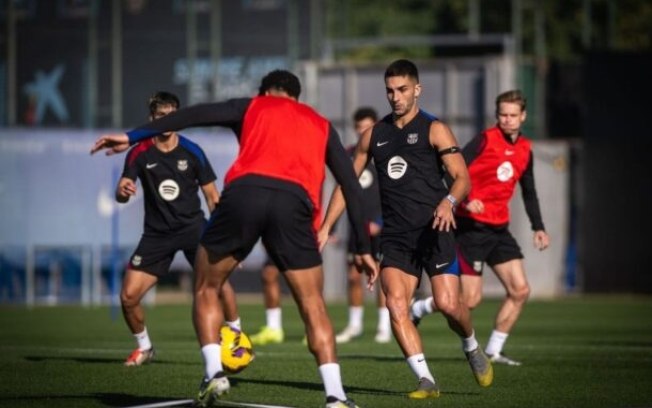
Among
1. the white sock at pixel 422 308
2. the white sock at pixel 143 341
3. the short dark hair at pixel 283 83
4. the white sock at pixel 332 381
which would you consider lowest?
the white sock at pixel 143 341

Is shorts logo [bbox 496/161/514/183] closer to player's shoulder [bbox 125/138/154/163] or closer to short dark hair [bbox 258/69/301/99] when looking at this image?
player's shoulder [bbox 125/138/154/163]

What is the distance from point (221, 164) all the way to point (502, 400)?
2270 centimetres

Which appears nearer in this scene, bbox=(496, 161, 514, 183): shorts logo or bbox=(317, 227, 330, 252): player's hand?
bbox=(317, 227, 330, 252): player's hand

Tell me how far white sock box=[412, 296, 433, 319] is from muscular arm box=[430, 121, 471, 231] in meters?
2.29

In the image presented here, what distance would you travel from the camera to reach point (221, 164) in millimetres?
33969

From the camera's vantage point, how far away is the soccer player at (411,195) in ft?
39.4

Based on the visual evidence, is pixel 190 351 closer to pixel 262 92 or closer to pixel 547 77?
pixel 262 92

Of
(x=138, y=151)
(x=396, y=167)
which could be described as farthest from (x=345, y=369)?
(x=138, y=151)

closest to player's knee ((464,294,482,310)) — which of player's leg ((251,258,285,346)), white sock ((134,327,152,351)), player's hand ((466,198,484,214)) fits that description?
player's hand ((466,198,484,214))

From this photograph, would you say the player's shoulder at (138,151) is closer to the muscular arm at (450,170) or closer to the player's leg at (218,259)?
the muscular arm at (450,170)

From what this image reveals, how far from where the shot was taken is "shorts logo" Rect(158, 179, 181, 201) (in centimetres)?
1506

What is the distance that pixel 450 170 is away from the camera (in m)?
12.0

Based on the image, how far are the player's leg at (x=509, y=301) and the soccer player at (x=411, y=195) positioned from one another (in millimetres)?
2790

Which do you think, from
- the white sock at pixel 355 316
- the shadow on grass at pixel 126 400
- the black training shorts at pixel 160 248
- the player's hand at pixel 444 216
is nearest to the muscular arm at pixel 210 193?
the black training shorts at pixel 160 248
